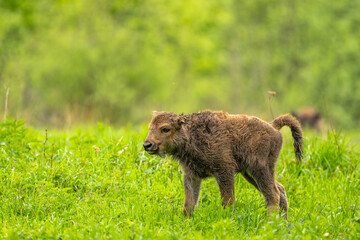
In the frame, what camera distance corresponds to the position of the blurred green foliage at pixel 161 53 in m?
27.9

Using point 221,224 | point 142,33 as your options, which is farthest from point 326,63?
point 221,224

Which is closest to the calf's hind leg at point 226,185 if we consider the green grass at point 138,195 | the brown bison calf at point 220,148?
the brown bison calf at point 220,148

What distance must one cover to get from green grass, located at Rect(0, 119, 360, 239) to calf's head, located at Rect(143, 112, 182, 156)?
0.70 metres

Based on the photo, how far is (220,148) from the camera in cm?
666

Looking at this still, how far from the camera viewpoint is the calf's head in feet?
21.0

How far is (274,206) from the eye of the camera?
677cm

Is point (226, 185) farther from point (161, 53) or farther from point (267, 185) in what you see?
point (161, 53)

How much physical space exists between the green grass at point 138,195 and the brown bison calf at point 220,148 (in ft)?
0.94

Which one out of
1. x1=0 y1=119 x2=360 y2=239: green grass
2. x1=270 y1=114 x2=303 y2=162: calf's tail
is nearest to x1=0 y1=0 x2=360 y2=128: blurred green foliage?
x1=0 y1=119 x2=360 y2=239: green grass

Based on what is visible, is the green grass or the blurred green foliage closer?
the green grass

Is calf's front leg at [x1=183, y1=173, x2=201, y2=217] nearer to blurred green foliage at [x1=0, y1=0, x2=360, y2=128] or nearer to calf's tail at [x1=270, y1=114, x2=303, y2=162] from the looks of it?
calf's tail at [x1=270, y1=114, x2=303, y2=162]

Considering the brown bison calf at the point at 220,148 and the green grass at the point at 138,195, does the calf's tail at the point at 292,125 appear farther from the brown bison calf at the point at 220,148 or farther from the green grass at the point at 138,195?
the green grass at the point at 138,195

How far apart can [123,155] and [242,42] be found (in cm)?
3280

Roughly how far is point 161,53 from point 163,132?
3131 centimetres
